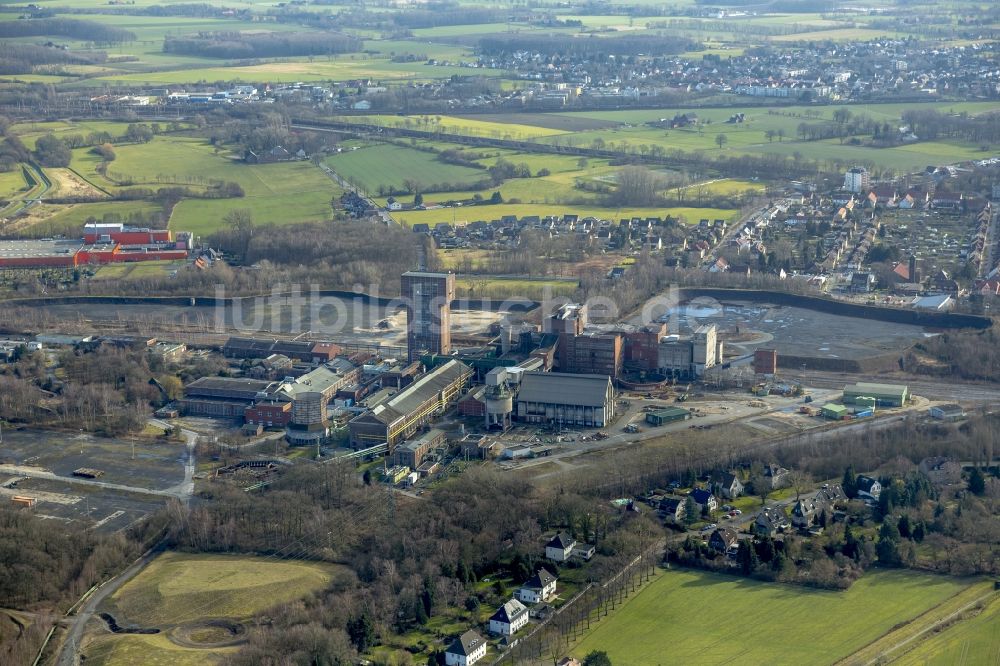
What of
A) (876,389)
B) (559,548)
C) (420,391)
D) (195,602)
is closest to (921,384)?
(876,389)

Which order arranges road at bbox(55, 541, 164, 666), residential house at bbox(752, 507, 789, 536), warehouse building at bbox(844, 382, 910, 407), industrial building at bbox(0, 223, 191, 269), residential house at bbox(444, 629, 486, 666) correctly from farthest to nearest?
industrial building at bbox(0, 223, 191, 269)
warehouse building at bbox(844, 382, 910, 407)
residential house at bbox(752, 507, 789, 536)
road at bbox(55, 541, 164, 666)
residential house at bbox(444, 629, 486, 666)

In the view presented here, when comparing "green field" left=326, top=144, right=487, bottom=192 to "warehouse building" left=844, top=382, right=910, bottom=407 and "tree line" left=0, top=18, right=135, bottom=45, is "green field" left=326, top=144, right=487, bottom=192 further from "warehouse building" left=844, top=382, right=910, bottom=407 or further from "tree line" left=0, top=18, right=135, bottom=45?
"tree line" left=0, top=18, right=135, bottom=45

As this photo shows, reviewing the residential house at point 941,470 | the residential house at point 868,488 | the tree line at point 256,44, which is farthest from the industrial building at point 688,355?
the tree line at point 256,44

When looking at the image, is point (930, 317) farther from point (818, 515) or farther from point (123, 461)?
point (123, 461)

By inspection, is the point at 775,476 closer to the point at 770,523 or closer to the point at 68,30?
the point at 770,523

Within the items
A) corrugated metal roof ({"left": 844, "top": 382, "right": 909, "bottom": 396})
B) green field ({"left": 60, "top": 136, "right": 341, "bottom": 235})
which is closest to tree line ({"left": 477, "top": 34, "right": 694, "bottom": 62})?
green field ({"left": 60, "top": 136, "right": 341, "bottom": 235})

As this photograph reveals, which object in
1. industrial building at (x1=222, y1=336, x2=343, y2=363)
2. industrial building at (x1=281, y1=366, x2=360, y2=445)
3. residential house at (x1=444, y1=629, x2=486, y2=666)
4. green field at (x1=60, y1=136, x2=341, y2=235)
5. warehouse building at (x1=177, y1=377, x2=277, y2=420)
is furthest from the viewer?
green field at (x1=60, y1=136, x2=341, y2=235)
